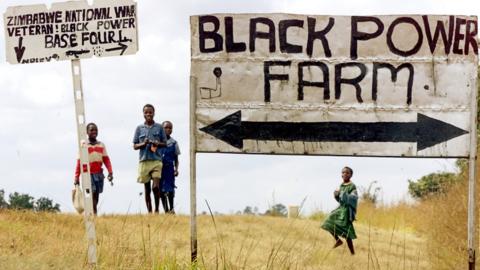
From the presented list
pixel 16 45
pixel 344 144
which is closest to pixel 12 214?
pixel 16 45

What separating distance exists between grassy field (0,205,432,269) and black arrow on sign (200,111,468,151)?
36.1 inches

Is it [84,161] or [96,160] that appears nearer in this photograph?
[84,161]

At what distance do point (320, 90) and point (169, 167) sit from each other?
634 cm

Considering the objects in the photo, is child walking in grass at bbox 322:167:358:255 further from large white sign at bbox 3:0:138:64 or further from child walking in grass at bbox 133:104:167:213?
large white sign at bbox 3:0:138:64

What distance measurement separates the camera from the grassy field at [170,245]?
282 inches

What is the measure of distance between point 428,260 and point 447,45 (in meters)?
5.71

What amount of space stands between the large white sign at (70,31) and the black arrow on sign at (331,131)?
1.33m

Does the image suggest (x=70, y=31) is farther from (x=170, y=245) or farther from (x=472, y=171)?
(x=472, y=171)

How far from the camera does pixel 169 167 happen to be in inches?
519

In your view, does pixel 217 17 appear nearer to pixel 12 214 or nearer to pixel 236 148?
pixel 236 148

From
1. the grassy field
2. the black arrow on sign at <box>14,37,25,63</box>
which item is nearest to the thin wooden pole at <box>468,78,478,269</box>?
the grassy field

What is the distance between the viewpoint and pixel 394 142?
7348 millimetres

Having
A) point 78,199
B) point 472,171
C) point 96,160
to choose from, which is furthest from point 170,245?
point 472,171

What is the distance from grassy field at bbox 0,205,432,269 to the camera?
7152 mm
